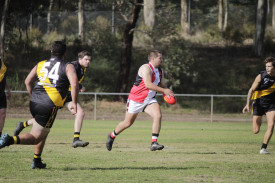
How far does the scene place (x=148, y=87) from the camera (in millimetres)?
10180

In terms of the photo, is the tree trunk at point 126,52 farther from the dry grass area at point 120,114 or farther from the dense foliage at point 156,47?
the dry grass area at point 120,114

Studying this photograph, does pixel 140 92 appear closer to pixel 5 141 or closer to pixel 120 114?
pixel 5 141

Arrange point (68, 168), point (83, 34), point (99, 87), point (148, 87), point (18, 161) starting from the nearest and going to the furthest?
point (68, 168)
point (18, 161)
point (148, 87)
point (99, 87)
point (83, 34)

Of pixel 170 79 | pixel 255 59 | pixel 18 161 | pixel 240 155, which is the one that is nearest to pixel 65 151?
pixel 18 161

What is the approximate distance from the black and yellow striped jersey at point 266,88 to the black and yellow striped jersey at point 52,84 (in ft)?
17.6

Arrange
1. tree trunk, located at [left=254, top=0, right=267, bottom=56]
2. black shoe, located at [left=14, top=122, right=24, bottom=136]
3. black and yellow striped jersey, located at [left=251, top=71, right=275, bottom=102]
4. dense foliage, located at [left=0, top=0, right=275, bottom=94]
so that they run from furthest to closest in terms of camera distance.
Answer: tree trunk, located at [left=254, top=0, right=267, bottom=56], dense foliage, located at [left=0, top=0, right=275, bottom=94], black shoe, located at [left=14, top=122, right=24, bottom=136], black and yellow striped jersey, located at [left=251, top=71, right=275, bottom=102]

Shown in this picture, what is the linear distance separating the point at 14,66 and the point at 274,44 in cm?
2168

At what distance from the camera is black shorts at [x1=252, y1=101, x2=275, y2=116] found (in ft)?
37.2

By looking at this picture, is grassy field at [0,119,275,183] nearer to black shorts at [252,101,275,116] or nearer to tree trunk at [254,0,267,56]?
black shorts at [252,101,275,116]

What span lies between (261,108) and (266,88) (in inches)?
18.5

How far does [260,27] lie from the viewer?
40.0 m

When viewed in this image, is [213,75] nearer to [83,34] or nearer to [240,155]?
[83,34]

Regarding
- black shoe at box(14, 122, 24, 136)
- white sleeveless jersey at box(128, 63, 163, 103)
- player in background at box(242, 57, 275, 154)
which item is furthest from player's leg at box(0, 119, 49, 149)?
player in background at box(242, 57, 275, 154)

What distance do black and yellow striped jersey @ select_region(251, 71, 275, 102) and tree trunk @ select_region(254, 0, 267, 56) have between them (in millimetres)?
29261
